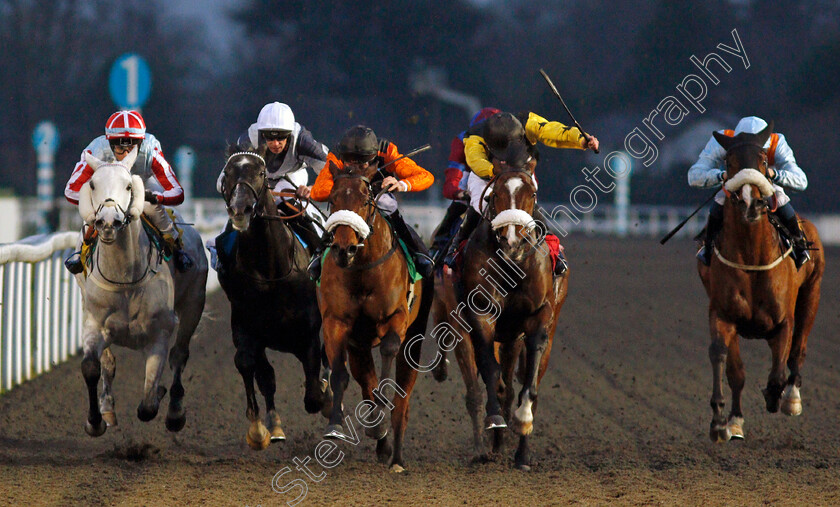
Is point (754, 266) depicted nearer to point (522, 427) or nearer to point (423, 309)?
point (522, 427)

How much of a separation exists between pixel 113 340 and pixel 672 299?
33.0ft

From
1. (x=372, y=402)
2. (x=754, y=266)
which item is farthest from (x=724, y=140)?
(x=372, y=402)

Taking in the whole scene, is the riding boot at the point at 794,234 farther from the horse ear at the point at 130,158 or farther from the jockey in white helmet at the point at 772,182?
the horse ear at the point at 130,158

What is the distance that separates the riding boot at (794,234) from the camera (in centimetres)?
688

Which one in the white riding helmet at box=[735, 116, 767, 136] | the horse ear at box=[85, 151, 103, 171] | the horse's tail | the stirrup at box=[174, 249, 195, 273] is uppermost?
the white riding helmet at box=[735, 116, 767, 136]

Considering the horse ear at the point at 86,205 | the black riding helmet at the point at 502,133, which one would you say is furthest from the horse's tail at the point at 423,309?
the horse ear at the point at 86,205

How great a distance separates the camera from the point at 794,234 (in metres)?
6.91

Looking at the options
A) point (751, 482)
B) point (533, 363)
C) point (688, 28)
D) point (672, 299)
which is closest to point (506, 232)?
point (533, 363)

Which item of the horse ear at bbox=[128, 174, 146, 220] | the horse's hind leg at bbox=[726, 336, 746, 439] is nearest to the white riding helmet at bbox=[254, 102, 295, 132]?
the horse ear at bbox=[128, 174, 146, 220]

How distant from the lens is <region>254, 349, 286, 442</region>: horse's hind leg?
659cm

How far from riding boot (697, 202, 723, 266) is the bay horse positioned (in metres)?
2.41

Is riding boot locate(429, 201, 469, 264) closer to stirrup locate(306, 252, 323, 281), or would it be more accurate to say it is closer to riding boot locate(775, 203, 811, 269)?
stirrup locate(306, 252, 323, 281)

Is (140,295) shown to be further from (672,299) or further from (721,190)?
(672,299)

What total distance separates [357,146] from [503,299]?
3.76 feet
